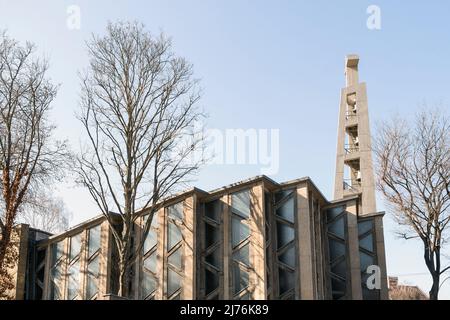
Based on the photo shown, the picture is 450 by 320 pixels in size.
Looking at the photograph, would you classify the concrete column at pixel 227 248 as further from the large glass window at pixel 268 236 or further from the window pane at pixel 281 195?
the window pane at pixel 281 195

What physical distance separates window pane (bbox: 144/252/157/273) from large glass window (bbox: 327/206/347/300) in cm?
929

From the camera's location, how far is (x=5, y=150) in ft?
75.0

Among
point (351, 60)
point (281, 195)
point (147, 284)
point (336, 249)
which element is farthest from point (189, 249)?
point (351, 60)

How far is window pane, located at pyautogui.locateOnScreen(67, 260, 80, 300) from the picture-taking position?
26.2 metres

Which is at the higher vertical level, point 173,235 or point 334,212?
point 334,212

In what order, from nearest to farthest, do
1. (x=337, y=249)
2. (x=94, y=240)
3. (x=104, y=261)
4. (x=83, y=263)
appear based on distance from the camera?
(x=104, y=261) < (x=83, y=263) < (x=94, y=240) < (x=337, y=249)

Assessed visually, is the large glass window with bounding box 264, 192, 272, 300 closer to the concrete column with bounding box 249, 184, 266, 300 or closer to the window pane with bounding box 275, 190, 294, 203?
the window pane with bounding box 275, 190, 294, 203

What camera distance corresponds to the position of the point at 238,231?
23.5m

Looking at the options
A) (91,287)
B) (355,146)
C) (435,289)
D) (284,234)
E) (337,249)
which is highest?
(355,146)

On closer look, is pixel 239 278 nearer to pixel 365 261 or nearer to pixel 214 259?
pixel 214 259

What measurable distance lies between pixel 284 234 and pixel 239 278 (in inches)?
116

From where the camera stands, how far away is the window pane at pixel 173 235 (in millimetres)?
24281

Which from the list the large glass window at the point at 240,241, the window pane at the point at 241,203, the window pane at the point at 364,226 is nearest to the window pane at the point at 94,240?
the large glass window at the point at 240,241

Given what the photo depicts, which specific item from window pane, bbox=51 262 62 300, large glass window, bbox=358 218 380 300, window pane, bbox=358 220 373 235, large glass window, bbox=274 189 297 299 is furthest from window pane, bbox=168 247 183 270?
window pane, bbox=358 220 373 235
